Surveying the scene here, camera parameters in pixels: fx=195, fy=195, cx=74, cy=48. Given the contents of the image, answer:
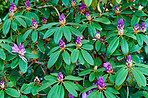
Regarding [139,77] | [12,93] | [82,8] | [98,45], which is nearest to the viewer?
[139,77]

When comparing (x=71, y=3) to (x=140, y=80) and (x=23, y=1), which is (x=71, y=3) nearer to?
(x=23, y=1)

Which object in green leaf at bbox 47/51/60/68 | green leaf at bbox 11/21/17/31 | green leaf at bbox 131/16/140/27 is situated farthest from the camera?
green leaf at bbox 131/16/140/27

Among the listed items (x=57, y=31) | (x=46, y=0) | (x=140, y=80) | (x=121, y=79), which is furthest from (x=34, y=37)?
(x=140, y=80)

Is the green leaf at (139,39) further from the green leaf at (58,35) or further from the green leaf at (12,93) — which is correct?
the green leaf at (12,93)

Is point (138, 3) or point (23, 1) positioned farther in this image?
point (23, 1)

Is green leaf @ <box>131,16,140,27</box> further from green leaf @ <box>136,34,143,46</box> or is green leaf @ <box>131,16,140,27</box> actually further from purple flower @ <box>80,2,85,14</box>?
purple flower @ <box>80,2,85,14</box>

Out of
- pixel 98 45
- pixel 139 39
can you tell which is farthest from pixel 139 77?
pixel 98 45

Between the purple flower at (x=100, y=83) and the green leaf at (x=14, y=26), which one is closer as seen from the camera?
the purple flower at (x=100, y=83)

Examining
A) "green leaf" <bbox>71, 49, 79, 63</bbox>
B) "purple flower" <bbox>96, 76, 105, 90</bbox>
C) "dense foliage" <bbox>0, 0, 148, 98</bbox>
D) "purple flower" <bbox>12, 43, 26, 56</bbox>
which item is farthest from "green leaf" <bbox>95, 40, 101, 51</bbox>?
"purple flower" <bbox>12, 43, 26, 56</bbox>

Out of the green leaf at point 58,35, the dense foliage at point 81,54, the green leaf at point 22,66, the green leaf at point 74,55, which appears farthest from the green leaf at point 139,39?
the green leaf at point 22,66

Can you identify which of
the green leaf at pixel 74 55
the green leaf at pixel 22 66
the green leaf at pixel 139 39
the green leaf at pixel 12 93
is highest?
the green leaf at pixel 139 39

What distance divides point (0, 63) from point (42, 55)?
2.04ft

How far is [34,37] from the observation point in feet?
4.91

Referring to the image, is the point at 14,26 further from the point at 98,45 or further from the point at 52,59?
the point at 98,45
